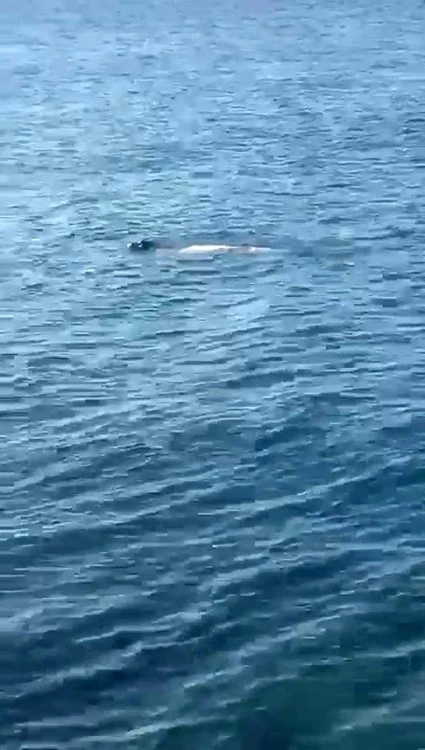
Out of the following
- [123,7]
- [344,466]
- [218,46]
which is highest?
[123,7]

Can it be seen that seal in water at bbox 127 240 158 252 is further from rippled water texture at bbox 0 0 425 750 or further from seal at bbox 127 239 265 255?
rippled water texture at bbox 0 0 425 750

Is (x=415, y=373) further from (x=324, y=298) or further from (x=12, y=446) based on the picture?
(x=12, y=446)

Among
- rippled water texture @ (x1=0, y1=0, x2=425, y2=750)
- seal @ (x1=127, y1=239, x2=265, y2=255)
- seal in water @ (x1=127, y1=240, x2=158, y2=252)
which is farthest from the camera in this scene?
seal in water @ (x1=127, y1=240, x2=158, y2=252)

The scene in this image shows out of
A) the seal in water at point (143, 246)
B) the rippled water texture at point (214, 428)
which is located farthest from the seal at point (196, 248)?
the rippled water texture at point (214, 428)

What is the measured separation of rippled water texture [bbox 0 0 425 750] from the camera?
4144 centimetres

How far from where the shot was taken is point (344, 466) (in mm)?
52281

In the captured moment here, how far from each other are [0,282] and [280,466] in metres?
23.5

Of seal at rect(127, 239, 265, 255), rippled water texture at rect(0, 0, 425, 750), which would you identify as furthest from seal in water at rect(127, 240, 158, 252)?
rippled water texture at rect(0, 0, 425, 750)

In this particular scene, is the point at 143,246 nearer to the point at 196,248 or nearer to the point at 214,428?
the point at 196,248

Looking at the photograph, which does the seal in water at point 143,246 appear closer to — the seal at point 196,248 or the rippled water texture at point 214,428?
the seal at point 196,248

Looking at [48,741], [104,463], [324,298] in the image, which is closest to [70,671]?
[48,741]

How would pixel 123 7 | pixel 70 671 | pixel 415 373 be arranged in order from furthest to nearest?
pixel 123 7, pixel 415 373, pixel 70 671

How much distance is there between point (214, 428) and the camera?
181ft

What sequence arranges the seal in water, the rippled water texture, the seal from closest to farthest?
1. the rippled water texture
2. the seal
3. the seal in water
